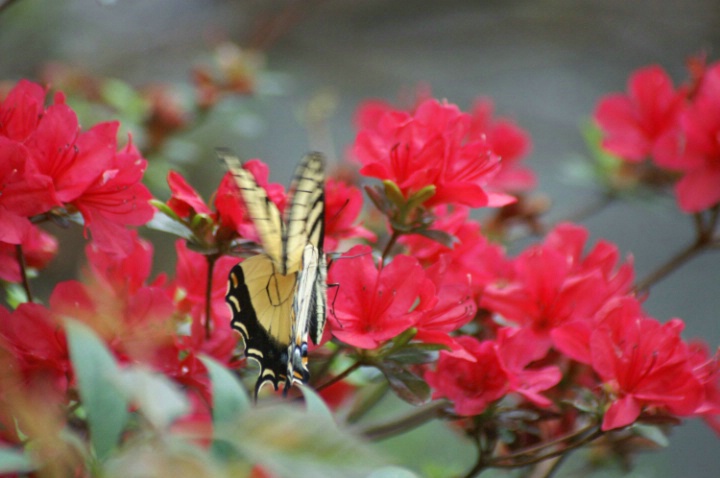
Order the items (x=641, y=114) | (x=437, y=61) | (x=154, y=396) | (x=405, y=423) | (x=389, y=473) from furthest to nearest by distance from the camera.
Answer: (x=437, y=61)
(x=641, y=114)
(x=405, y=423)
(x=389, y=473)
(x=154, y=396)

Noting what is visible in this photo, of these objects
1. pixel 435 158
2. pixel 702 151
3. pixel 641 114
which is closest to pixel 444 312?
pixel 435 158

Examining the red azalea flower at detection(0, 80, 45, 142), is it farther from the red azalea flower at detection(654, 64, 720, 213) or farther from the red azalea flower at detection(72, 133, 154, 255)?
the red azalea flower at detection(654, 64, 720, 213)

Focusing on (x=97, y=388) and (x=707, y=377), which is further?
(x=707, y=377)

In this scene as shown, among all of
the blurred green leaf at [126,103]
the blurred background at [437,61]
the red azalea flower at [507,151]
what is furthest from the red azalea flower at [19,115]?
the blurred background at [437,61]

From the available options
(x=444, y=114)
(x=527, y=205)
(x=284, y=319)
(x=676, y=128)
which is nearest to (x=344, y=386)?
(x=284, y=319)

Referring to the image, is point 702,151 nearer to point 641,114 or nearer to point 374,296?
point 641,114

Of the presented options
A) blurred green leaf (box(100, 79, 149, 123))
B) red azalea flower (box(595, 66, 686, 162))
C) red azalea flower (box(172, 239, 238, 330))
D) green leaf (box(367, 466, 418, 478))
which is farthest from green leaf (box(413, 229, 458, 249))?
blurred green leaf (box(100, 79, 149, 123))

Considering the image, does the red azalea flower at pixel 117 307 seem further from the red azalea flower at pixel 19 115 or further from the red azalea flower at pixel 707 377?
the red azalea flower at pixel 707 377
